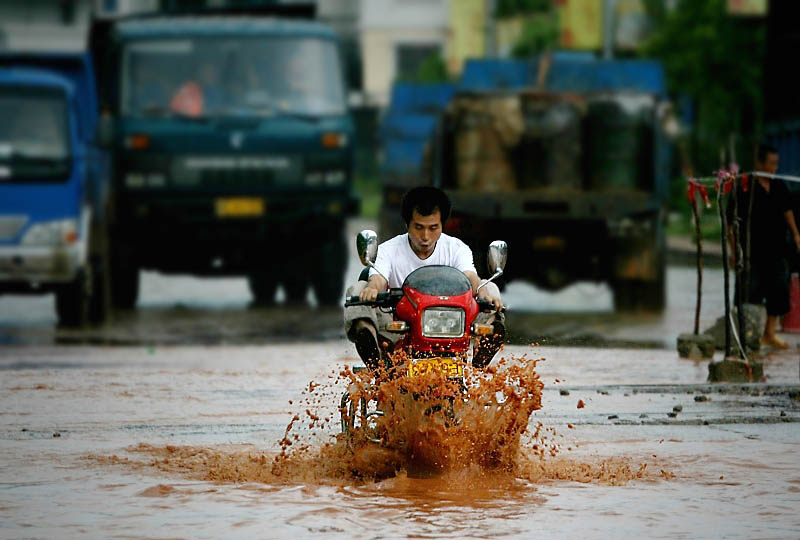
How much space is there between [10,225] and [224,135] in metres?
3.11

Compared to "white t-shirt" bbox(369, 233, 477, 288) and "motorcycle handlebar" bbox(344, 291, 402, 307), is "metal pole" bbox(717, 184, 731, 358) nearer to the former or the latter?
"white t-shirt" bbox(369, 233, 477, 288)

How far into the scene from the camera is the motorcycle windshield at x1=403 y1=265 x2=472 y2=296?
822 cm

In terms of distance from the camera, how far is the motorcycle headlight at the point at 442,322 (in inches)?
321

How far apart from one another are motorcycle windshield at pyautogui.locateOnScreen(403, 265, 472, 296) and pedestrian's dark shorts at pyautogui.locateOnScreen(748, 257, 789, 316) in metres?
7.67

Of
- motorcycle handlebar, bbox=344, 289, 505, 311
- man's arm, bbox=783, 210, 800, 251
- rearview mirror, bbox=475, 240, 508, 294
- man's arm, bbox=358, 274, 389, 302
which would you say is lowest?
man's arm, bbox=783, 210, 800, 251

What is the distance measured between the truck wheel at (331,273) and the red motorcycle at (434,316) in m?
12.4

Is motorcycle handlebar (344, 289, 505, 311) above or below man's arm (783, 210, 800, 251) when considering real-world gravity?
above

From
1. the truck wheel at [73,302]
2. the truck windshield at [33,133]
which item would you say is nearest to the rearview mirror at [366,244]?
the truck windshield at [33,133]

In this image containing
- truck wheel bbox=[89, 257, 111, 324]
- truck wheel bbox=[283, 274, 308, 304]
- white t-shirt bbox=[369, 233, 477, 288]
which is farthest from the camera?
truck wheel bbox=[283, 274, 308, 304]

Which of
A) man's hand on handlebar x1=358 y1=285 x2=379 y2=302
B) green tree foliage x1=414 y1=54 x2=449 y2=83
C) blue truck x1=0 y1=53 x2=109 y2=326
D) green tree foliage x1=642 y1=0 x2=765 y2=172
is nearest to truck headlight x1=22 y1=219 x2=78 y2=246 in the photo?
blue truck x1=0 y1=53 x2=109 y2=326

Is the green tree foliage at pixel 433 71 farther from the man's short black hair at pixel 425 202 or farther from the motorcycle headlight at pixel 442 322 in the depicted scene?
the motorcycle headlight at pixel 442 322

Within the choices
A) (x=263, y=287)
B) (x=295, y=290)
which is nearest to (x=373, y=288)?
(x=295, y=290)

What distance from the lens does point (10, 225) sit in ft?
57.8

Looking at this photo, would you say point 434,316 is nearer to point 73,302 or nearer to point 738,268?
point 738,268
